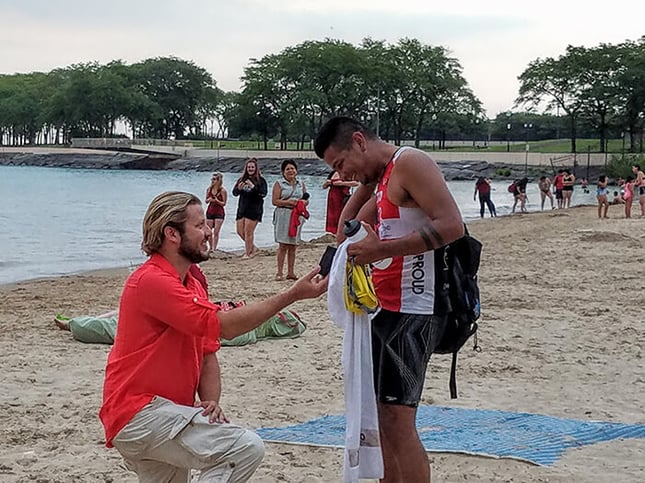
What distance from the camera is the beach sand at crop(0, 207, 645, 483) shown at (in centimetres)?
490

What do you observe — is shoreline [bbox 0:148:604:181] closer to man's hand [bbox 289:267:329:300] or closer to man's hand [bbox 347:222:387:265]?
man's hand [bbox 347:222:387:265]

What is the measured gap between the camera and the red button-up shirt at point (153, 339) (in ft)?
10.5

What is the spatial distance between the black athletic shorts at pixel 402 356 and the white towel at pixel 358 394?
6 centimetres

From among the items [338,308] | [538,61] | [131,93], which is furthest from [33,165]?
[338,308]

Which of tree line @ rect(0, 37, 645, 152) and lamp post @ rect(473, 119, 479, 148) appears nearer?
tree line @ rect(0, 37, 645, 152)

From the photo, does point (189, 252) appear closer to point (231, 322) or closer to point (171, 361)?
point (231, 322)

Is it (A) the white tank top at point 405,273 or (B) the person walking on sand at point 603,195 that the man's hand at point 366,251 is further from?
(B) the person walking on sand at point 603,195

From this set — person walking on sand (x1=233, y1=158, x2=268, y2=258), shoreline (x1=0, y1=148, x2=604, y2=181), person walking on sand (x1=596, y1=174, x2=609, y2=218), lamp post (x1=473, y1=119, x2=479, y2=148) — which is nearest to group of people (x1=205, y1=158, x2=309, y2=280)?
person walking on sand (x1=233, y1=158, x2=268, y2=258)

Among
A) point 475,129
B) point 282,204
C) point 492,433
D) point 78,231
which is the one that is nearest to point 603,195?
point 78,231

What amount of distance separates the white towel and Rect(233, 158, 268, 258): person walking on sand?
10793mm

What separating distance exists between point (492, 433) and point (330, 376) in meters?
1.79

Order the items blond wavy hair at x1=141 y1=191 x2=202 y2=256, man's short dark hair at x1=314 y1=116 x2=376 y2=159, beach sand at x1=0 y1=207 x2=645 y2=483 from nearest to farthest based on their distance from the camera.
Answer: blond wavy hair at x1=141 y1=191 x2=202 y2=256
man's short dark hair at x1=314 y1=116 x2=376 y2=159
beach sand at x1=0 y1=207 x2=645 y2=483

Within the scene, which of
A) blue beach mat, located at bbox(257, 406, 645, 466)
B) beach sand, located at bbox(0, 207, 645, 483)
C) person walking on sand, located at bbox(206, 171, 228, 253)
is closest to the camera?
beach sand, located at bbox(0, 207, 645, 483)

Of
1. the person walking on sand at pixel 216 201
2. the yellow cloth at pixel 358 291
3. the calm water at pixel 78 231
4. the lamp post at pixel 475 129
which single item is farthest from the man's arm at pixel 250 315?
the lamp post at pixel 475 129
